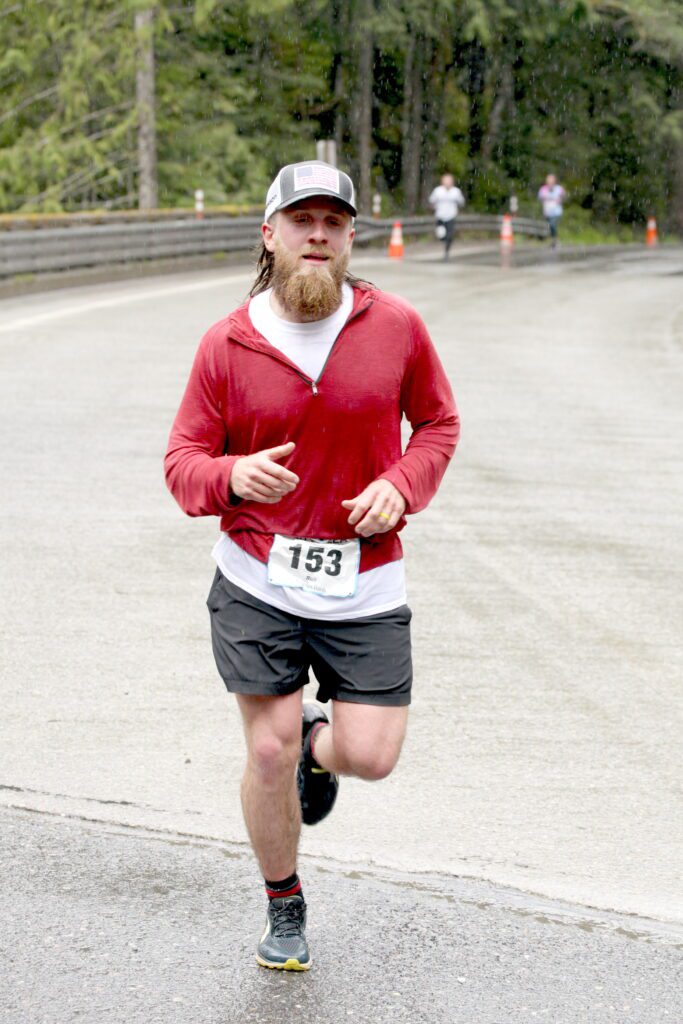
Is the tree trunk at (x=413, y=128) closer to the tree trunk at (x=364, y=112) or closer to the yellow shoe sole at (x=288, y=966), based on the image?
the tree trunk at (x=364, y=112)

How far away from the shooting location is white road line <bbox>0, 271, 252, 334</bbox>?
21.1 m

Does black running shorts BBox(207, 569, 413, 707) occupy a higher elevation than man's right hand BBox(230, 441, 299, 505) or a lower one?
lower

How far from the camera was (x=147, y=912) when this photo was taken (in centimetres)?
448

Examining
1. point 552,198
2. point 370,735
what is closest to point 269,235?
point 370,735

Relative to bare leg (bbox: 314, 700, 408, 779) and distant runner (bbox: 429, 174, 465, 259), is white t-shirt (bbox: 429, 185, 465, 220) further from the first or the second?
bare leg (bbox: 314, 700, 408, 779)

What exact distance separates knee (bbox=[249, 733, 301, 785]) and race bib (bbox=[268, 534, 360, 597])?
37 centimetres

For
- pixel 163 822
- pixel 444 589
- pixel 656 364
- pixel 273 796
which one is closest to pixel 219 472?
pixel 273 796

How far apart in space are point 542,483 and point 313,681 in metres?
4.63

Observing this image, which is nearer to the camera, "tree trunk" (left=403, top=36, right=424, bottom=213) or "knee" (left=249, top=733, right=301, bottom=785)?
"knee" (left=249, top=733, right=301, bottom=785)

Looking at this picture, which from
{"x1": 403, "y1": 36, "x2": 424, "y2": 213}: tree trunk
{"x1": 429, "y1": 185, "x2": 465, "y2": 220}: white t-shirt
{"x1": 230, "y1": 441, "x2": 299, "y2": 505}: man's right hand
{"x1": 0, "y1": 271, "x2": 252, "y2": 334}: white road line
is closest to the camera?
{"x1": 230, "y1": 441, "x2": 299, "y2": 505}: man's right hand

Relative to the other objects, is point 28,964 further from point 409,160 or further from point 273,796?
point 409,160

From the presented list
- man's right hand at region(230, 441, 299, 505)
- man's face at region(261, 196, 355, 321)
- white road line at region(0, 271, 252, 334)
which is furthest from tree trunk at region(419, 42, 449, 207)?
man's right hand at region(230, 441, 299, 505)

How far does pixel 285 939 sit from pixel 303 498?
1.05m

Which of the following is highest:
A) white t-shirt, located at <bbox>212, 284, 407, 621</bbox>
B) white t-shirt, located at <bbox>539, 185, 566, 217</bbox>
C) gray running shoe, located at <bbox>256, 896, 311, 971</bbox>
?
white t-shirt, located at <bbox>212, 284, 407, 621</bbox>
